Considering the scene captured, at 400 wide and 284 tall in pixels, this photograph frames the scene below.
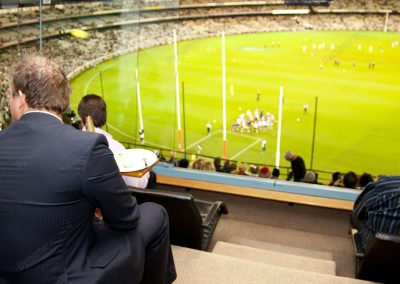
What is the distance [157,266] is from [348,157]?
43.1 feet

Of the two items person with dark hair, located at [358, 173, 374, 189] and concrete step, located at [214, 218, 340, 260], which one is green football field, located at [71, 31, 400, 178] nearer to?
person with dark hair, located at [358, 173, 374, 189]

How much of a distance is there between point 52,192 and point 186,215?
1.27 metres

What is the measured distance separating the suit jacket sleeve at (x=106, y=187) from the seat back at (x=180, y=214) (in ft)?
2.82

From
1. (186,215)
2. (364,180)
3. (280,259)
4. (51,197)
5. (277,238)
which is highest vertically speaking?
(51,197)

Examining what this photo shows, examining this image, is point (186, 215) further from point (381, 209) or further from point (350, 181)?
point (350, 181)

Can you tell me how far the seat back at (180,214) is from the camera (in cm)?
246

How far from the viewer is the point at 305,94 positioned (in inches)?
735

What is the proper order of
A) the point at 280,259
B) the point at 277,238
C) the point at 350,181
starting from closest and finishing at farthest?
the point at 280,259 < the point at 277,238 < the point at 350,181

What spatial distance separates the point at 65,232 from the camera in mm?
1464

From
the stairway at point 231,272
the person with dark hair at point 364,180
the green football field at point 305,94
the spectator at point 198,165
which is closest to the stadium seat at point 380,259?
the stairway at point 231,272

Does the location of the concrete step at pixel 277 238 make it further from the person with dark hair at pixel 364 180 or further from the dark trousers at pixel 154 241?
the person with dark hair at pixel 364 180

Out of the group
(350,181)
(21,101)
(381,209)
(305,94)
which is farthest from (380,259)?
(305,94)

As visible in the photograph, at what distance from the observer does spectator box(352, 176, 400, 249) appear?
8.15ft

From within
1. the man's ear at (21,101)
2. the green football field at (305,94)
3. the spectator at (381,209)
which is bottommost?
the green football field at (305,94)
